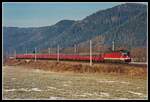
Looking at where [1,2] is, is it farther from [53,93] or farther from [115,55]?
[115,55]

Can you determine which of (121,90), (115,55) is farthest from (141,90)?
(115,55)

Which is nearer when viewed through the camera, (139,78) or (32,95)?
(32,95)

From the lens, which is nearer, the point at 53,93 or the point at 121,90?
the point at 53,93

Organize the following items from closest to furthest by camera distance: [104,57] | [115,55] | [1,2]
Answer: [1,2], [115,55], [104,57]

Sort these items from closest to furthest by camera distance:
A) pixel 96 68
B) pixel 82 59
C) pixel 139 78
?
pixel 139 78, pixel 96 68, pixel 82 59

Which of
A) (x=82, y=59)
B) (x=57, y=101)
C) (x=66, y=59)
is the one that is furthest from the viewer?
(x=66, y=59)

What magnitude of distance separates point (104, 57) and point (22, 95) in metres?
52.7

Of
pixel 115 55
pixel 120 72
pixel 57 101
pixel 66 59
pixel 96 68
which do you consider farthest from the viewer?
pixel 66 59

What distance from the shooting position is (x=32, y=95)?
101 ft

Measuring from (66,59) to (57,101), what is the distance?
7855 centimetres

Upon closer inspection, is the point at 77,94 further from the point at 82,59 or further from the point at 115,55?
the point at 82,59

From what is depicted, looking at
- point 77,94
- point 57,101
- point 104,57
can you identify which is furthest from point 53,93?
point 104,57

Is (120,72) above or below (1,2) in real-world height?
below

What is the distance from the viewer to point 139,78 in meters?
47.3
